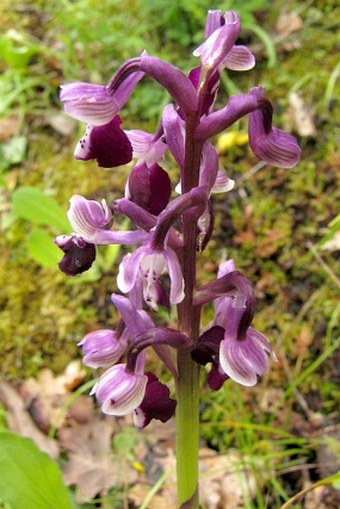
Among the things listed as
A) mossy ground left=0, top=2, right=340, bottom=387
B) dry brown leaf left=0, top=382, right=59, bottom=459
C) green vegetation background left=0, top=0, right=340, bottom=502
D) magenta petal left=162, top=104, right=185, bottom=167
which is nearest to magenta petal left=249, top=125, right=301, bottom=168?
magenta petal left=162, top=104, right=185, bottom=167

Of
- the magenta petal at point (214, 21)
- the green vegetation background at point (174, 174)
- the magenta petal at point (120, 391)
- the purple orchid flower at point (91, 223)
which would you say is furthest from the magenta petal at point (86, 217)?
the green vegetation background at point (174, 174)

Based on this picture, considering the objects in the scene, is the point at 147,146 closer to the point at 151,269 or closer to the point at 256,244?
the point at 151,269

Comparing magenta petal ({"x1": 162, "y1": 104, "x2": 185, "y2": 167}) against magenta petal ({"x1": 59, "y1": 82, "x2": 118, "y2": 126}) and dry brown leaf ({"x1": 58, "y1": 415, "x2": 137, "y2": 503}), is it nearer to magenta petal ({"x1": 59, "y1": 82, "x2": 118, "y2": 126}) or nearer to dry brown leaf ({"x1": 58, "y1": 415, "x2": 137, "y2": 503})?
magenta petal ({"x1": 59, "y1": 82, "x2": 118, "y2": 126})

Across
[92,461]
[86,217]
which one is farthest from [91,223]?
[92,461]

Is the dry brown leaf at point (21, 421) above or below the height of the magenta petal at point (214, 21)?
below

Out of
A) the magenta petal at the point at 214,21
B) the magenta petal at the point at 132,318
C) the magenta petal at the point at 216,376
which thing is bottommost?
the magenta petal at the point at 216,376

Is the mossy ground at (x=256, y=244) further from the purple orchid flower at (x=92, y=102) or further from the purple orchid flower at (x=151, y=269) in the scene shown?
the purple orchid flower at (x=92, y=102)

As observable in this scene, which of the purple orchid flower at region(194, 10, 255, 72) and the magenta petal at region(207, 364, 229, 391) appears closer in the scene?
the purple orchid flower at region(194, 10, 255, 72)
